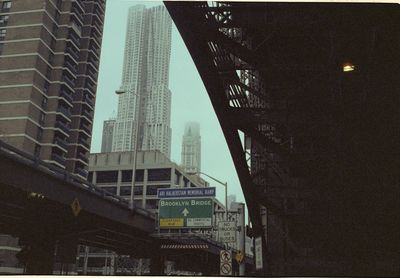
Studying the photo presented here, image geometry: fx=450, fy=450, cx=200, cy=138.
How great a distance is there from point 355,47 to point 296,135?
6292mm

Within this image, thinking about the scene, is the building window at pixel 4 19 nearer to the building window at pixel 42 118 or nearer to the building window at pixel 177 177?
the building window at pixel 42 118

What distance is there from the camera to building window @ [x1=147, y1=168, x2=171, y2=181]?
12462cm

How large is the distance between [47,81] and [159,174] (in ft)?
139

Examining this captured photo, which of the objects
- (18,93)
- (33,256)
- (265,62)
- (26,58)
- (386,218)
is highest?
(26,58)

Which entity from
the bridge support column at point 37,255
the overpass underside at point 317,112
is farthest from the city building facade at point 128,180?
the overpass underside at point 317,112

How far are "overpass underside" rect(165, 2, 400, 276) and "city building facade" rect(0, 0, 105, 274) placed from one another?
6266cm

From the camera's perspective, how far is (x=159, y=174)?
12531 cm

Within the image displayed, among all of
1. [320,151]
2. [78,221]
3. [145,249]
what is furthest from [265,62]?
[145,249]

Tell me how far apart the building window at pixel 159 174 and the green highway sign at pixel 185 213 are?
3604 inches

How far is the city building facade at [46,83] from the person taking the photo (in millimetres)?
85625

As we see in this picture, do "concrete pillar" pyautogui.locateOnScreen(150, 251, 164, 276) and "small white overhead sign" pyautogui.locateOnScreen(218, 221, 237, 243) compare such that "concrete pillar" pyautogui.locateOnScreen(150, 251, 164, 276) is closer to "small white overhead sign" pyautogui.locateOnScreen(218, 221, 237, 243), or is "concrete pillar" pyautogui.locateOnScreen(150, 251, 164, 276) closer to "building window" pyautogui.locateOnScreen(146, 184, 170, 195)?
"small white overhead sign" pyautogui.locateOnScreen(218, 221, 237, 243)

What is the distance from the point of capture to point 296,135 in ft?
64.7

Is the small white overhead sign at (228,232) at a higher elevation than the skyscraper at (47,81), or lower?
lower

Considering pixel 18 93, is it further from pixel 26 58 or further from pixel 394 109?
pixel 394 109
